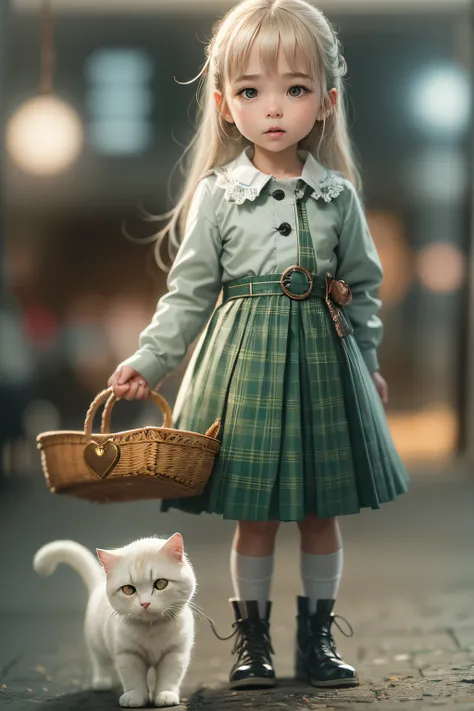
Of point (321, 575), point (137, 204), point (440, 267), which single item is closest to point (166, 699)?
point (321, 575)

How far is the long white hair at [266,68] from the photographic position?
8.81 ft

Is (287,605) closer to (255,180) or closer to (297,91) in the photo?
(255,180)

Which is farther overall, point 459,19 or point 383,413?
point 459,19

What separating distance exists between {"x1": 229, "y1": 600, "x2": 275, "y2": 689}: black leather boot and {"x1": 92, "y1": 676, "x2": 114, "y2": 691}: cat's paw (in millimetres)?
313

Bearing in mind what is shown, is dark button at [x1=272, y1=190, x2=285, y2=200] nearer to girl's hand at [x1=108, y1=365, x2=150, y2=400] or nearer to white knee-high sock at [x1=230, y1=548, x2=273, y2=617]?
girl's hand at [x1=108, y1=365, x2=150, y2=400]

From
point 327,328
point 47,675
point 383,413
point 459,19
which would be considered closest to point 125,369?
point 327,328

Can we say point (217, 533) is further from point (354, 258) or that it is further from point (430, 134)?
point (430, 134)

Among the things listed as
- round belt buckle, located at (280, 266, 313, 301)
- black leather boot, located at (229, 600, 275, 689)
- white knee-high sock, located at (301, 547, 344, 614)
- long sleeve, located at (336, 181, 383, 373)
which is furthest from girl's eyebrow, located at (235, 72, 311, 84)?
black leather boot, located at (229, 600, 275, 689)

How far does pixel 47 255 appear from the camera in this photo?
10336 mm

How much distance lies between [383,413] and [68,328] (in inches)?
300

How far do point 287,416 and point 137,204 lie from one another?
5.59 metres

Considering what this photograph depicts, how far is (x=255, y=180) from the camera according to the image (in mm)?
2818

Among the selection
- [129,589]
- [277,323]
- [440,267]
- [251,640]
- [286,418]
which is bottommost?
[251,640]

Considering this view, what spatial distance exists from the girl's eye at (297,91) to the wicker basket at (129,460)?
80 centimetres
